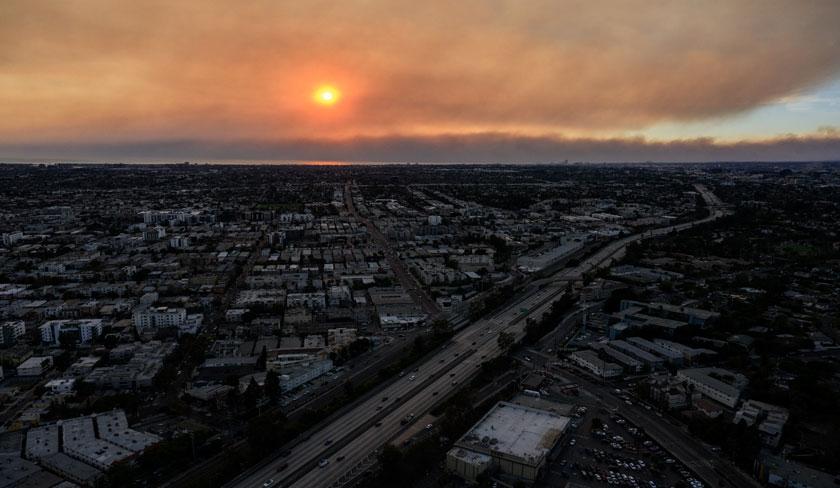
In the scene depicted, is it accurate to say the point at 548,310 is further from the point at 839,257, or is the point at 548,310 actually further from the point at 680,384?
the point at 839,257

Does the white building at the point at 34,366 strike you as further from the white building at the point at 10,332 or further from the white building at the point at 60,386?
the white building at the point at 10,332

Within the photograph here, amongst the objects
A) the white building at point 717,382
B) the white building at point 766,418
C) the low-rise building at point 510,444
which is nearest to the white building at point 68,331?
the low-rise building at point 510,444

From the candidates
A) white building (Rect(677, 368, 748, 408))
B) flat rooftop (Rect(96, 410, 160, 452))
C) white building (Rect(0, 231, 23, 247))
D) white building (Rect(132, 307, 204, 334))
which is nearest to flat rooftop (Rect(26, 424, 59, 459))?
flat rooftop (Rect(96, 410, 160, 452))

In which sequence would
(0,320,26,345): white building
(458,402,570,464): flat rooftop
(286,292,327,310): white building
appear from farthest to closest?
(286,292,327,310): white building < (0,320,26,345): white building < (458,402,570,464): flat rooftop

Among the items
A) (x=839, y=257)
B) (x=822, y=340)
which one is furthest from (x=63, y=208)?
(x=839, y=257)

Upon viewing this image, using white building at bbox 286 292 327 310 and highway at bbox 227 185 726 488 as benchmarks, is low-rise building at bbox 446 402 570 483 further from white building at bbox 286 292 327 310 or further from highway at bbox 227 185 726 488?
white building at bbox 286 292 327 310
